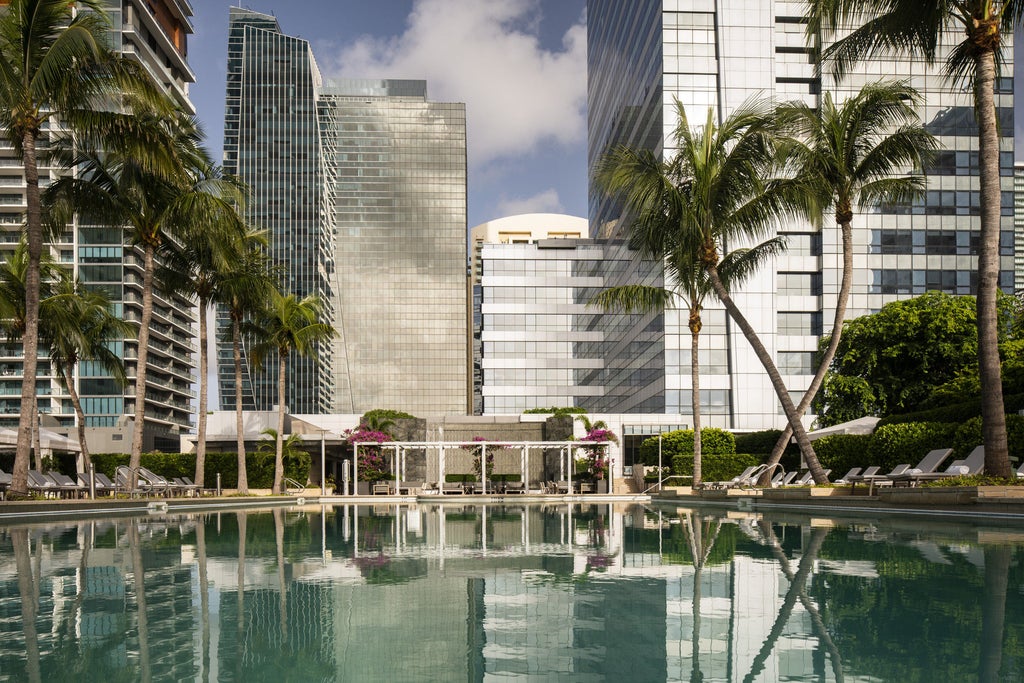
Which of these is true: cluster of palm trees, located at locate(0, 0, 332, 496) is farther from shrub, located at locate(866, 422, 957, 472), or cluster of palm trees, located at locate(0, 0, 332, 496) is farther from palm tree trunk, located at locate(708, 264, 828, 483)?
shrub, located at locate(866, 422, 957, 472)

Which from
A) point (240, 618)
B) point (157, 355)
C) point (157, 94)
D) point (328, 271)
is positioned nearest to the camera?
point (240, 618)

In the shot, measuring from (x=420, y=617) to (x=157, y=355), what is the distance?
92.0 m

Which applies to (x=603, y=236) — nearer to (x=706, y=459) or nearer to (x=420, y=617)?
(x=706, y=459)

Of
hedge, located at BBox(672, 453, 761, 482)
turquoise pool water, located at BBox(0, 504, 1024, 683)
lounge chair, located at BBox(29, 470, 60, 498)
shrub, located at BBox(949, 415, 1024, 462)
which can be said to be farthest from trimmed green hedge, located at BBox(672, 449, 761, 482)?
turquoise pool water, located at BBox(0, 504, 1024, 683)

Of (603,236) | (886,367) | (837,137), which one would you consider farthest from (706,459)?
(603,236)

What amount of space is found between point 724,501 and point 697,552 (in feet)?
44.4

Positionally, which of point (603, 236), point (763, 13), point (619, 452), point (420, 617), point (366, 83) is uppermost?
point (366, 83)

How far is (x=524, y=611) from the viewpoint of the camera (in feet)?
18.8

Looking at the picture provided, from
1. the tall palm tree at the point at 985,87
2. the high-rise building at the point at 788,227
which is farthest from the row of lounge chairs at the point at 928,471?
the high-rise building at the point at 788,227

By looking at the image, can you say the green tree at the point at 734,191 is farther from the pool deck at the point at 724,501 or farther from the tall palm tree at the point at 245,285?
the tall palm tree at the point at 245,285

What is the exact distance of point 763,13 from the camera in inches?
2180

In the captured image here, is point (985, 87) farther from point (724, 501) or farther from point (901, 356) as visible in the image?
point (901, 356)

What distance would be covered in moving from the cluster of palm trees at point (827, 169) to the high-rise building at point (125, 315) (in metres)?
58.0

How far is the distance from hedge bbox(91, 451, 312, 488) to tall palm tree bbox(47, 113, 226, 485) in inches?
515
